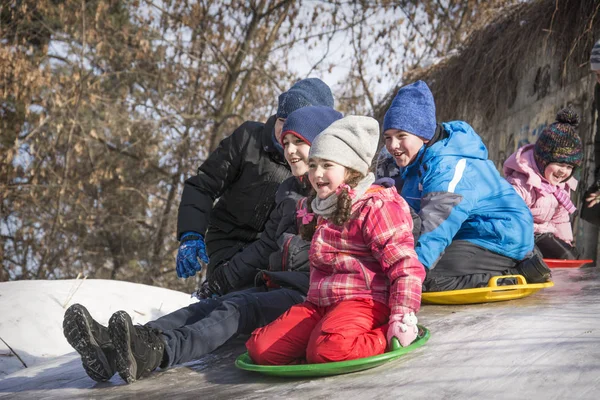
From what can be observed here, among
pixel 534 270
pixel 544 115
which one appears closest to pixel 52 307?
pixel 534 270

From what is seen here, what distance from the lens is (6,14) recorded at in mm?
12391

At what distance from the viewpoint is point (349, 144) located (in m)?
2.82

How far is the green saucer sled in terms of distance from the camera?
2369 mm

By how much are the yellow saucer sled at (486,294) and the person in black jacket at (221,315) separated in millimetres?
685

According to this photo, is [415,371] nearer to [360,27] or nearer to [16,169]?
[16,169]

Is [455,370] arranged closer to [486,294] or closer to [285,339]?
[285,339]

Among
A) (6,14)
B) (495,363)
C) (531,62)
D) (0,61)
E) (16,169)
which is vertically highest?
(6,14)

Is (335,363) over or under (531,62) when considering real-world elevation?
under

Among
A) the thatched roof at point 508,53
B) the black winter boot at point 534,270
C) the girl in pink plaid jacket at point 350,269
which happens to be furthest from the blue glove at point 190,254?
the thatched roof at point 508,53

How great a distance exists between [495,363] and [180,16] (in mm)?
12412

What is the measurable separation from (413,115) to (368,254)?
1.13 m

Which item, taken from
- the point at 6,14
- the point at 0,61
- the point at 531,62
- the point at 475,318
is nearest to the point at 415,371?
the point at 475,318

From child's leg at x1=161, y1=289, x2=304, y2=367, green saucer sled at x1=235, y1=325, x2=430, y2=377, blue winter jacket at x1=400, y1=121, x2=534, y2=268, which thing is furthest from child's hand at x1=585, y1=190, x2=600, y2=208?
green saucer sled at x1=235, y1=325, x2=430, y2=377

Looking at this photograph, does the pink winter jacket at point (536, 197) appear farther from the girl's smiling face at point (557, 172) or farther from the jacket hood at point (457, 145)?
the jacket hood at point (457, 145)
